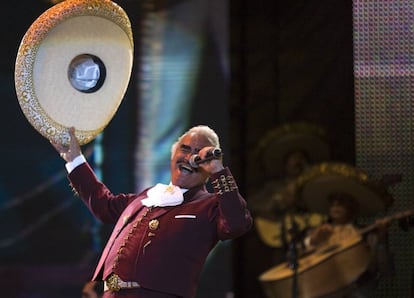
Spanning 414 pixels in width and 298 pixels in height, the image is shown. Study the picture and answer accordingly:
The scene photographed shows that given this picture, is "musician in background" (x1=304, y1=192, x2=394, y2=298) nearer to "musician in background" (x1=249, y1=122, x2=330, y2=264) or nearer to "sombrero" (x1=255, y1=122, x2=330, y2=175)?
"musician in background" (x1=249, y1=122, x2=330, y2=264)

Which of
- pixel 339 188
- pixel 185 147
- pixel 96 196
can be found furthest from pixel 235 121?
pixel 185 147

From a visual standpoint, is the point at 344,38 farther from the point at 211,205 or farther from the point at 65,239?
the point at 211,205

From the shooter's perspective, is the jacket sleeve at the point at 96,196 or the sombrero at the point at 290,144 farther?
the sombrero at the point at 290,144

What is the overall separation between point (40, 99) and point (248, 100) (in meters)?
3.37

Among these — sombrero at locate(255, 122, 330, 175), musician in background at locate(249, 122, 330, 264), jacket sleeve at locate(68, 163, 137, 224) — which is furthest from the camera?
sombrero at locate(255, 122, 330, 175)

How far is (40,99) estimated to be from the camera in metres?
4.76

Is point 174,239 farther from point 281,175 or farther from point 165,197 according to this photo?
point 281,175

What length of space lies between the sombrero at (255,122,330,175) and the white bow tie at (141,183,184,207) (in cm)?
311

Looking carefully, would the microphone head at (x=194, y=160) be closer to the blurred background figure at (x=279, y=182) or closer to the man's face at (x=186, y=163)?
the man's face at (x=186, y=163)

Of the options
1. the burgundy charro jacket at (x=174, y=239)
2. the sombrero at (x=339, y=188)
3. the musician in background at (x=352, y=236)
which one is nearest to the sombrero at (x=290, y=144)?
the sombrero at (x=339, y=188)

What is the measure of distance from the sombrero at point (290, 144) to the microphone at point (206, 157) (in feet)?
10.8

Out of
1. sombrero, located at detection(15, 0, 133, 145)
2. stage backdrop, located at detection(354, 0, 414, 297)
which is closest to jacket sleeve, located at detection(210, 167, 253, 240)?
sombrero, located at detection(15, 0, 133, 145)

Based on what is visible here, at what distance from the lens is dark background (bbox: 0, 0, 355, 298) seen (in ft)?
23.1

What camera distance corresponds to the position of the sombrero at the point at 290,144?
7.88m
